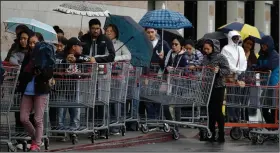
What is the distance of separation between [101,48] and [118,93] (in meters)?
0.89

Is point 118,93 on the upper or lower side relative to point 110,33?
lower

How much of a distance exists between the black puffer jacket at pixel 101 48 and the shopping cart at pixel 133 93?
3.32ft

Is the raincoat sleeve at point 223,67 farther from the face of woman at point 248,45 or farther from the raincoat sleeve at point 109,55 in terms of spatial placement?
the face of woman at point 248,45

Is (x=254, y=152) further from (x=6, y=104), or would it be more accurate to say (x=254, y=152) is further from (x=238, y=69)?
(x=6, y=104)

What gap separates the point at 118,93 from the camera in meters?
13.6

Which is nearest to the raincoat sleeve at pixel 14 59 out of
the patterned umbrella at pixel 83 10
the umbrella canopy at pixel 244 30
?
the patterned umbrella at pixel 83 10

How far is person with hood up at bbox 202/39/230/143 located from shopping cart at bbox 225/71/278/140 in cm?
49

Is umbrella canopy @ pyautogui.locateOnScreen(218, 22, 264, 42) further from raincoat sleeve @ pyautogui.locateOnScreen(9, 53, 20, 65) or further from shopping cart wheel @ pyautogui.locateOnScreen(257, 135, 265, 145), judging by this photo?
raincoat sleeve @ pyautogui.locateOnScreen(9, 53, 20, 65)

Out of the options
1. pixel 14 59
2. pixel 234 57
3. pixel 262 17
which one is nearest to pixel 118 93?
pixel 14 59

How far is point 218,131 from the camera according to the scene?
14.0 meters

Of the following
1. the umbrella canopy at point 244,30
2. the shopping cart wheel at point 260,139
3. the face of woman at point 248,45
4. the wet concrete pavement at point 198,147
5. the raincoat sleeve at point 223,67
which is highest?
the umbrella canopy at point 244,30

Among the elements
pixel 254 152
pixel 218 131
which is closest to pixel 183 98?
pixel 218 131

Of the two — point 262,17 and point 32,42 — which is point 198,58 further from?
point 262,17

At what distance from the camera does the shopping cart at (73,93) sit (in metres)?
12.1
